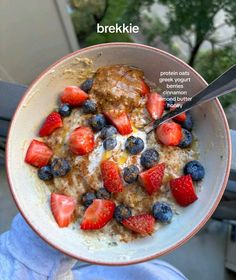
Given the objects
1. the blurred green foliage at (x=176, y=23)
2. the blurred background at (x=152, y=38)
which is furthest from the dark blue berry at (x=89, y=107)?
the blurred green foliage at (x=176, y=23)

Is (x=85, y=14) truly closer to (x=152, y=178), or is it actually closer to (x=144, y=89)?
(x=144, y=89)

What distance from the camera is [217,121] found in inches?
24.7

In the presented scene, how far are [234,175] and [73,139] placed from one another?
324 millimetres

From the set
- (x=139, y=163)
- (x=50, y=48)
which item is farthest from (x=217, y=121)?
(x=50, y=48)

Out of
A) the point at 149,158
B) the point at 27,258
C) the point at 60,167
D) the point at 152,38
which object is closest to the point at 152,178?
the point at 149,158

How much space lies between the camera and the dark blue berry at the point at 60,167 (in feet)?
2.09

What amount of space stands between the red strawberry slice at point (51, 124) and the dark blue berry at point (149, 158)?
144 mm

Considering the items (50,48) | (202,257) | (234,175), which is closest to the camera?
(234,175)

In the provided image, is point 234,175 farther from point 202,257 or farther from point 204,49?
point 204,49

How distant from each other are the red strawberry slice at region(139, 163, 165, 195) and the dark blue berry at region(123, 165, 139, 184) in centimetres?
1

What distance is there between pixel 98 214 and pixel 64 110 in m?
0.18

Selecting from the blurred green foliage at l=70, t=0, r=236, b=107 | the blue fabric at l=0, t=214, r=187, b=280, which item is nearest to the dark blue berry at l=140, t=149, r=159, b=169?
the blue fabric at l=0, t=214, r=187, b=280

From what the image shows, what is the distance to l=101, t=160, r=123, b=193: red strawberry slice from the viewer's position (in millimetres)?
618

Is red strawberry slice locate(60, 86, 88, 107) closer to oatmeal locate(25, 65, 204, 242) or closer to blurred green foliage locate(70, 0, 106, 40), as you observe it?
oatmeal locate(25, 65, 204, 242)
